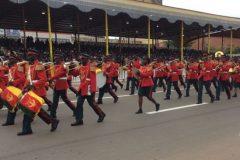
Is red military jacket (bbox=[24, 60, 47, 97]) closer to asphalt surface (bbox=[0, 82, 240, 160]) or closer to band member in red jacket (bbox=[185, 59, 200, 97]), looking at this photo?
asphalt surface (bbox=[0, 82, 240, 160])

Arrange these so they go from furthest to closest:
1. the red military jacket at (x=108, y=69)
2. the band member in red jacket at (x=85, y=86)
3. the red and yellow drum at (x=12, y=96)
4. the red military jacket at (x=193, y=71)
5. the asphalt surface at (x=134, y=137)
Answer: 1. the red military jacket at (x=193, y=71)
2. the red military jacket at (x=108, y=69)
3. the band member in red jacket at (x=85, y=86)
4. the red and yellow drum at (x=12, y=96)
5. the asphalt surface at (x=134, y=137)

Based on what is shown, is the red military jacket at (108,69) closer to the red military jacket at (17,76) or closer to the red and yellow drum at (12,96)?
the red military jacket at (17,76)

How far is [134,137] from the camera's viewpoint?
7926mm

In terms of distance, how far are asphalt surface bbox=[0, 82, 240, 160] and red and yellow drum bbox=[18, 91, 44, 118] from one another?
53 centimetres

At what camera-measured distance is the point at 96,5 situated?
21.0 metres

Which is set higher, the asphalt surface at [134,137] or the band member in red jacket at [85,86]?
the band member in red jacket at [85,86]

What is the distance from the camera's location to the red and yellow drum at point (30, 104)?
7.87m

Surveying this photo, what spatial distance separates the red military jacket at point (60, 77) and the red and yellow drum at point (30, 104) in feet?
4.43

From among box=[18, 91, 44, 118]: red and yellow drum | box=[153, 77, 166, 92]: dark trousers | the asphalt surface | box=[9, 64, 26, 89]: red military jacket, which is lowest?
the asphalt surface

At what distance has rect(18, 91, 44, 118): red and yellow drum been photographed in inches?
310

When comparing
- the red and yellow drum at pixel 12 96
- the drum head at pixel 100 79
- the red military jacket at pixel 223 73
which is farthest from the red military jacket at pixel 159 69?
the red and yellow drum at pixel 12 96

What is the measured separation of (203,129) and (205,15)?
2235 cm

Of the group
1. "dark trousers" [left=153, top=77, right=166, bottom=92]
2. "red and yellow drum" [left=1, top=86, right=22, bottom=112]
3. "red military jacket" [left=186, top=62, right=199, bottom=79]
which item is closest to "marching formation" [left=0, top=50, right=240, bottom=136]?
"red and yellow drum" [left=1, top=86, right=22, bottom=112]

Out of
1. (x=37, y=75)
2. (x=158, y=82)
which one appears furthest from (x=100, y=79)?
(x=158, y=82)
